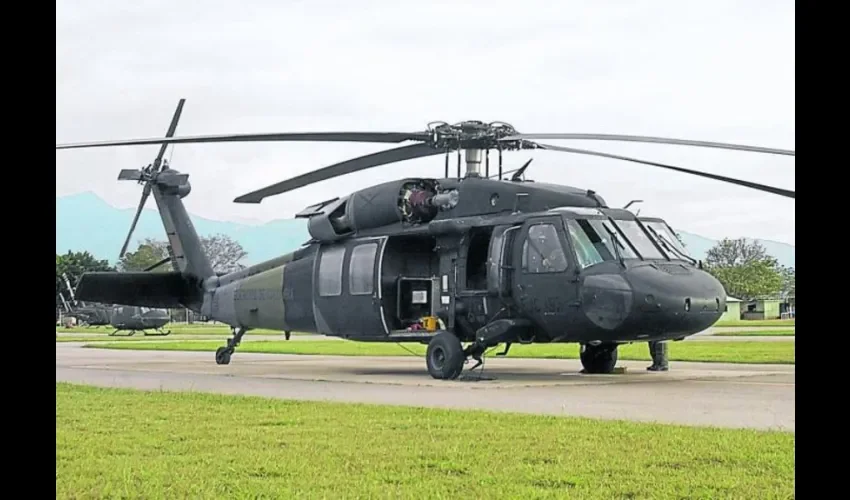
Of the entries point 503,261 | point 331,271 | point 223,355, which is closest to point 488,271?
point 503,261

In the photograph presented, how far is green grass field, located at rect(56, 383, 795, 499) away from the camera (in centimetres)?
499

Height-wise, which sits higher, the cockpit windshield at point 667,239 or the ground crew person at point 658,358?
the cockpit windshield at point 667,239

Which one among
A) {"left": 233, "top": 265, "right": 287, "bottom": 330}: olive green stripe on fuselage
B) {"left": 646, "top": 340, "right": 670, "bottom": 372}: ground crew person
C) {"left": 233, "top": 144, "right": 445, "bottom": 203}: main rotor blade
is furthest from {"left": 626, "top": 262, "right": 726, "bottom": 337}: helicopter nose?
{"left": 233, "top": 265, "right": 287, "bottom": 330}: olive green stripe on fuselage

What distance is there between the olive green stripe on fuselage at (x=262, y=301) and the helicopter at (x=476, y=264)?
4 cm

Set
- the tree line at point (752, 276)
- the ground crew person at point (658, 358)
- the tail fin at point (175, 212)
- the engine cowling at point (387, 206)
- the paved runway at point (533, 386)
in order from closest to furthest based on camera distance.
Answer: the paved runway at point (533, 386)
the engine cowling at point (387, 206)
the ground crew person at point (658, 358)
the tail fin at point (175, 212)
the tree line at point (752, 276)

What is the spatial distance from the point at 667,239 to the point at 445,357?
3213mm

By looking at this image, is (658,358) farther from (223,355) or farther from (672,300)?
(223,355)

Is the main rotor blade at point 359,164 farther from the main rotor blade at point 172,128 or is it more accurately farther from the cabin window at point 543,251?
the main rotor blade at point 172,128

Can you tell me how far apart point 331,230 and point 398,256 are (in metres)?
1.23

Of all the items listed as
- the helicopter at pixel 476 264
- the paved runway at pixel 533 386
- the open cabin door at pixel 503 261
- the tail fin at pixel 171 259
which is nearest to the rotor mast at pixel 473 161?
the helicopter at pixel 476 264

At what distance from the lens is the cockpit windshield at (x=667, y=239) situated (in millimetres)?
12586

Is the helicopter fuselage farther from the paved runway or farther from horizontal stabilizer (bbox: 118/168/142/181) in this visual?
horizontal stabilizer (bbox: 118/168/142/181)

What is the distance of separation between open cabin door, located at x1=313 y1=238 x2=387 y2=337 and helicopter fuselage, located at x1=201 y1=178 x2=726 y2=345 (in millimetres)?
17
